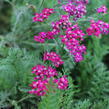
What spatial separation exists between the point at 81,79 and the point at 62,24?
0.94 metres

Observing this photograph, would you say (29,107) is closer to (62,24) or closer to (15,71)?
(15,71)

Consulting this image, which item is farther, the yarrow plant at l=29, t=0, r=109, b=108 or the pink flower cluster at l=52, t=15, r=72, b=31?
the pink flower cluster at l=52, t=15, r=72, b=31

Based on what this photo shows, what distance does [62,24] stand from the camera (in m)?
2.08

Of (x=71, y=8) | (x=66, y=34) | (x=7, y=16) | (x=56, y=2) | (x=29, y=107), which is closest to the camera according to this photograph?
(x=66, y=34)

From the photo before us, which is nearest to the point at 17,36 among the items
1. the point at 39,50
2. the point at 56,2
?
the point at 39,50

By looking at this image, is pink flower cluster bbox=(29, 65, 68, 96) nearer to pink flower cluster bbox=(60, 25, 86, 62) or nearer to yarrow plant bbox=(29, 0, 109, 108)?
yarrow plant bbox=(29, 0, 109, 108)

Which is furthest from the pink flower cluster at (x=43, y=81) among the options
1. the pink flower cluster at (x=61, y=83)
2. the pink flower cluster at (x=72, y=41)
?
the pink flower cluster at (x=72, y=41)

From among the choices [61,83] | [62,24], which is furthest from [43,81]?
[62,24]

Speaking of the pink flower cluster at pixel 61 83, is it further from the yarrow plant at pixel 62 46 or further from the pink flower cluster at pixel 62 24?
the pink flower cluster at pixel 62 24

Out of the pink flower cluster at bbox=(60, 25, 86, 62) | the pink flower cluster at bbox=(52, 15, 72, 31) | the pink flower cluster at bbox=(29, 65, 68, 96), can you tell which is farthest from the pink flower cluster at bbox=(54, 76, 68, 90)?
the pink flower cluster at bbox=(52, 15, 72, 31)

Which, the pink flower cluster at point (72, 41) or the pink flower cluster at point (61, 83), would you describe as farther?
the pink flower cluster at point (72, 41)

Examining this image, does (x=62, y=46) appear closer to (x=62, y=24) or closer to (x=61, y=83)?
(x=62, y=24)

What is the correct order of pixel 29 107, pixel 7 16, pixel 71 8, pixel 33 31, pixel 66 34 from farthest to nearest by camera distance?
pixel 7 16 → pixel 33 31 → pixel 29 107 → pixel 71 8 → pixel 66 34

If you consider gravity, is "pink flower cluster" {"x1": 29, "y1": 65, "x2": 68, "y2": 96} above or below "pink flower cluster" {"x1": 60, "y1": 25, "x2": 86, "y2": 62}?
below
